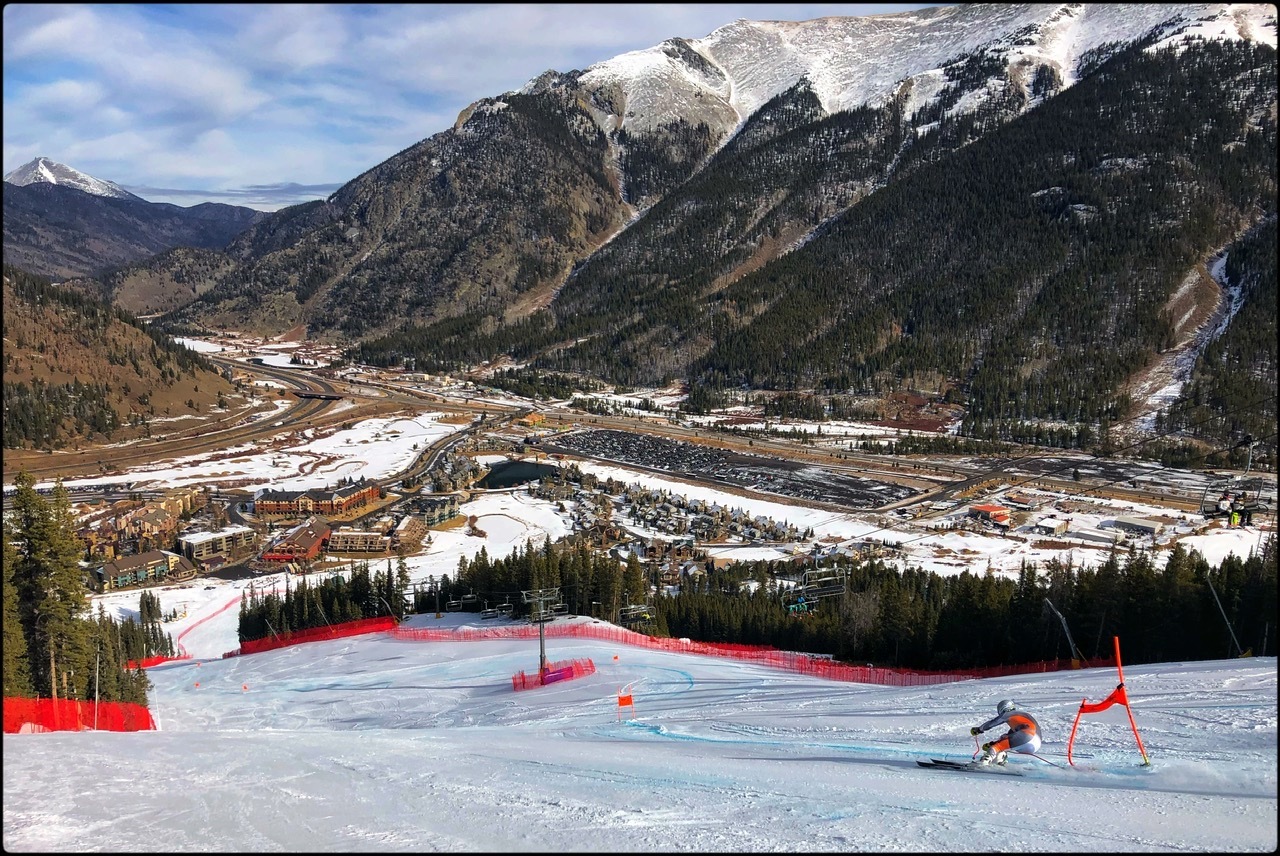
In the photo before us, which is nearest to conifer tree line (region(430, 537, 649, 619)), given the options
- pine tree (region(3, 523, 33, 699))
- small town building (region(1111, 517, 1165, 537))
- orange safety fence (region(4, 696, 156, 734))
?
orange safety fence (region(4, 696, 156, 734))

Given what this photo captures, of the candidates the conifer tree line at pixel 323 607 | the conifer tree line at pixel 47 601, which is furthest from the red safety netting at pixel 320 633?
the conifer tree line at pixel 47 601

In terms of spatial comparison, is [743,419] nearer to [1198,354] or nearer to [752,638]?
[1198,354]

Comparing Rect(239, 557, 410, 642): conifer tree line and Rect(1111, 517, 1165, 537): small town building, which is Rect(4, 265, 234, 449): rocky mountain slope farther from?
Rect(1111, 517, 1165, 537): small town building

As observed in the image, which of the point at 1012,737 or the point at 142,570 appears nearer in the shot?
the point at 1012,737

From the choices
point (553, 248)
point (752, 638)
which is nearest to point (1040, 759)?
point (752, 638)

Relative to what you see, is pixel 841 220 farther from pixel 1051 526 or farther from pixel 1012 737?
pixel 1012 737

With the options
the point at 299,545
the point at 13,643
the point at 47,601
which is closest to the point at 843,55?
the point at 299,545
